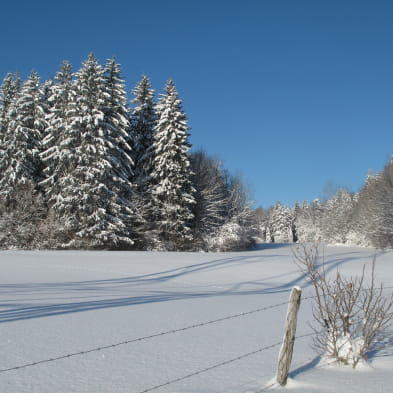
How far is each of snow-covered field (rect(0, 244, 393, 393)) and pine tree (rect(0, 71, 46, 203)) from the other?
1435cm

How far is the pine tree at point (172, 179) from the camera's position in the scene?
28359 mm

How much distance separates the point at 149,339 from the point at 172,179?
22.8 metres

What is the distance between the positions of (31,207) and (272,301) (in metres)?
20.8

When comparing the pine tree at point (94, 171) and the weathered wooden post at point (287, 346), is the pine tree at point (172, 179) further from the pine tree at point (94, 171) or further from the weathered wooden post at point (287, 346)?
the weathered wooden post at point (287, 346)

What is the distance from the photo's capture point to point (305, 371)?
14.9 feet

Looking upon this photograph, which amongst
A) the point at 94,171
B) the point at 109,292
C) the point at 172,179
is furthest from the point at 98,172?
the point at 109,292

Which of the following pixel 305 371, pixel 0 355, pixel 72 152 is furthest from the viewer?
pixel 72 152

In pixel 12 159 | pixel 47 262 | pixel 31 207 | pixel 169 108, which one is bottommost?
pixel 47 262

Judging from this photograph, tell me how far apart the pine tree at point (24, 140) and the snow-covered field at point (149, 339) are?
1435 centimetres

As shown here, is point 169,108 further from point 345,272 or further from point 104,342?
point 104,342

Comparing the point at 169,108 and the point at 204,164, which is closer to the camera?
the point at 169,108

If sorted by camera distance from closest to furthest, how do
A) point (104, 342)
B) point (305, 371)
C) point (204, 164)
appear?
point (305, 371), point (104, 342), point (204, 164)

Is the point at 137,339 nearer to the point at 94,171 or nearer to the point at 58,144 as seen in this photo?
the point at 94,171

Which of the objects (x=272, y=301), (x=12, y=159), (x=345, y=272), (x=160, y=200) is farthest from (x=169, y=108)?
(x=272, y=301)
